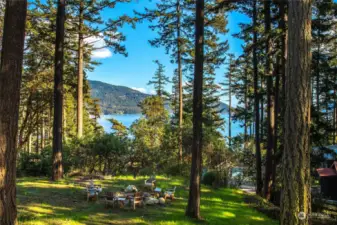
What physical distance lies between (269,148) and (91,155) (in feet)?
27.5

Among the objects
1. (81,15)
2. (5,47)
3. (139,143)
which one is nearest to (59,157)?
(139,143)

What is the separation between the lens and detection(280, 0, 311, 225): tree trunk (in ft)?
14.7

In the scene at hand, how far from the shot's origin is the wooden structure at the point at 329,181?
58.2 feet

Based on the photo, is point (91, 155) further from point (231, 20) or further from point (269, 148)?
point (231, 20)

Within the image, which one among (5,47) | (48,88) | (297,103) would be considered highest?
(48,88)

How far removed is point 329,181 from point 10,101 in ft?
64.3

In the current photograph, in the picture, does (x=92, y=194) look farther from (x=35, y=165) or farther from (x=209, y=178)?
(x=209, y=178)

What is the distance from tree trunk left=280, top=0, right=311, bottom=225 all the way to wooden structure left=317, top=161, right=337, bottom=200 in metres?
15.7

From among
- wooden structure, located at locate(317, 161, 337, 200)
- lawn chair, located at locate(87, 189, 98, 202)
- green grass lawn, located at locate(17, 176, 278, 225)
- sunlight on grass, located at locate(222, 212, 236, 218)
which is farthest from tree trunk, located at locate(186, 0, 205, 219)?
wooden structure, located at locate(317, 161, 337, 200)

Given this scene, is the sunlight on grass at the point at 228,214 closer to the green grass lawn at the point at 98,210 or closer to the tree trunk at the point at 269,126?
the green grass lawn at the point at 98,210

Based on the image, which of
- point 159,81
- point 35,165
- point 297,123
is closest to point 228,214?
point 297,123

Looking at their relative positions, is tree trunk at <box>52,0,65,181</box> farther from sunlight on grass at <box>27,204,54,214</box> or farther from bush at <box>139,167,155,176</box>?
bush at <box>139,167,155,176</box>

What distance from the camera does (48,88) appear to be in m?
17.5

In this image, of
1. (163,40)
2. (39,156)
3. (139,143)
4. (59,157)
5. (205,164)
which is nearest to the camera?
(163,40)
